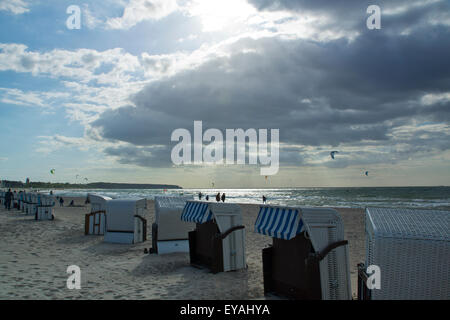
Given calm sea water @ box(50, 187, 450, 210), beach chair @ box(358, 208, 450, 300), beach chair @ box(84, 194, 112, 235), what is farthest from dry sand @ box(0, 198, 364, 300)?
calm sea water @ box(50, 187, 450, 210)

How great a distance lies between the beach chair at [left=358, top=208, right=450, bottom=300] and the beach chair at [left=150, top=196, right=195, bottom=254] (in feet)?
28.4

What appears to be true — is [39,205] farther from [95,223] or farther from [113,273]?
[113,273]

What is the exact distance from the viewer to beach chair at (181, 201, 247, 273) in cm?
977

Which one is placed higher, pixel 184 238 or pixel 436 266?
pixel 436 266

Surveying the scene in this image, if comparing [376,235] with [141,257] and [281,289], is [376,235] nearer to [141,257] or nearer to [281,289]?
[281,289]

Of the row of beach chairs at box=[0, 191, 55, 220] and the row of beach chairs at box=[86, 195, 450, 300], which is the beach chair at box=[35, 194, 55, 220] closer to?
the row of beach chairs at box=[0, 191, 55, 220]

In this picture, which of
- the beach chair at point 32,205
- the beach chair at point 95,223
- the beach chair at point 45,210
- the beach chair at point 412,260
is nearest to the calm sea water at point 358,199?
the beach chair at point 45,210

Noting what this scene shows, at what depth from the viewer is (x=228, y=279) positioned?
914 centimetres

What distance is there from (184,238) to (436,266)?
974 cm

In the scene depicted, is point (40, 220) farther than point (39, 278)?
Yes

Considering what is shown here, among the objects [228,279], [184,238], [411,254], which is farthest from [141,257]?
[411,254]

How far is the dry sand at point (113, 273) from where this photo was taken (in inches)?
306

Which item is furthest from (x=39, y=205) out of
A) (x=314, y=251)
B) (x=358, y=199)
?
(x=358, y=199)
